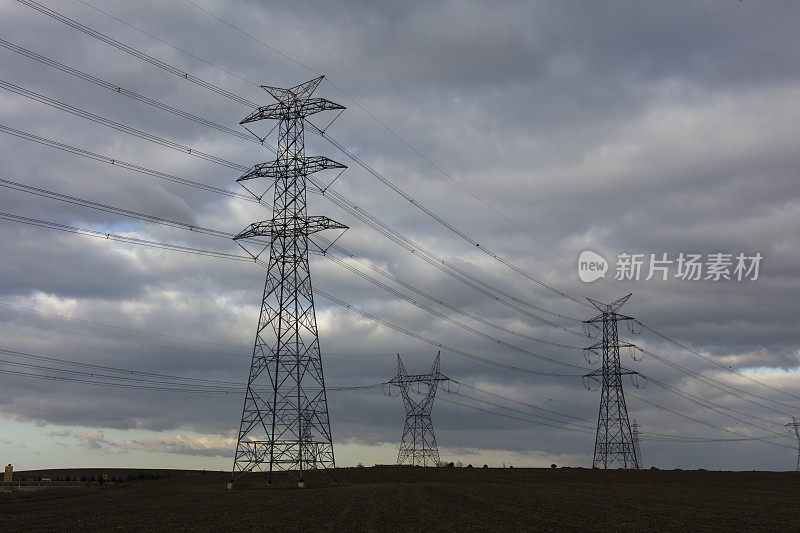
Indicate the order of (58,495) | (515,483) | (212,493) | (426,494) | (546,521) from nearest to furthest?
1. (546,521)
2. (426,494)
3. (212,493)
4. (58,495)
5. (515,483)

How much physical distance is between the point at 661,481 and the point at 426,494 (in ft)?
126

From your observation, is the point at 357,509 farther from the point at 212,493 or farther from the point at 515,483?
the point at 515,483

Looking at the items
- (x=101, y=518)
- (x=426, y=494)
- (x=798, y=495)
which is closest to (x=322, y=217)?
(x=426, y=494)

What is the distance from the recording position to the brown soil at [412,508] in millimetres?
33656

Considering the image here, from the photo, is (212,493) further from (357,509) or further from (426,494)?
(357,509)

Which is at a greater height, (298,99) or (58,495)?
(298,99)

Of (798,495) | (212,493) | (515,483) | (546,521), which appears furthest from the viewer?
(515,483)

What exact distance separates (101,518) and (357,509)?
13.8 metres

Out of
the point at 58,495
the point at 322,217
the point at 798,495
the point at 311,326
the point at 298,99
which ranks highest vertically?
the point at 298,99

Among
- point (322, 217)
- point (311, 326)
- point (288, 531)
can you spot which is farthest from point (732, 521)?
point (322, 217)

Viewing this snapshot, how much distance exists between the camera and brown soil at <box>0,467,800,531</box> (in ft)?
110

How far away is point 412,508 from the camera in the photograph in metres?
41.2

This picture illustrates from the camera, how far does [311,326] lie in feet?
178

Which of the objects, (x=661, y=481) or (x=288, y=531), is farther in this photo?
(x=661, y=481)
